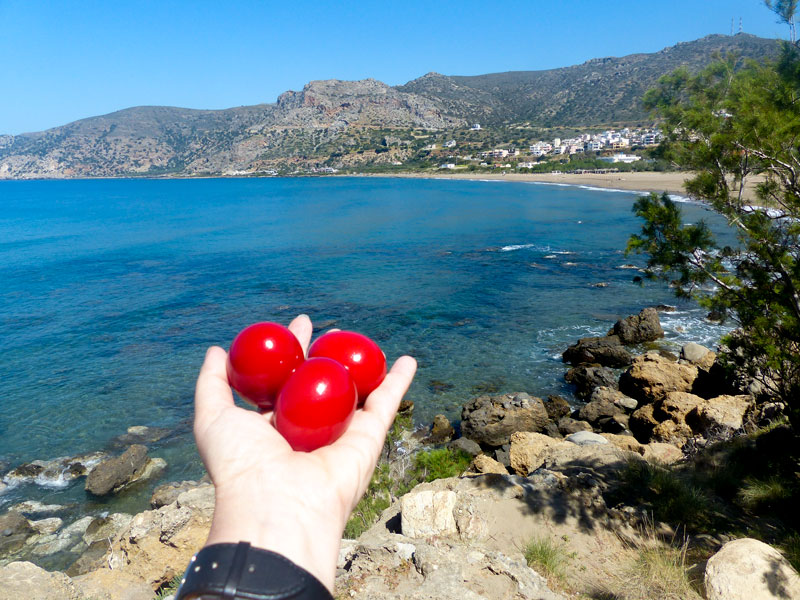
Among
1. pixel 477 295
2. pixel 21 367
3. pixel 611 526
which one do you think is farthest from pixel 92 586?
pixel 477 295

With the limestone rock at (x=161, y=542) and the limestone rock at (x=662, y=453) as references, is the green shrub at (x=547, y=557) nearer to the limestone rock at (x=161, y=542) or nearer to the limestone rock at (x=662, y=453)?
the limestone rock at (x=662, y=453)

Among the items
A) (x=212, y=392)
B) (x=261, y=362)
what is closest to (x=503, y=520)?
(x=261, y=362)

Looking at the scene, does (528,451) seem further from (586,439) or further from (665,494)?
(665,494)

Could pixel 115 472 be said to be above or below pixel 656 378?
below

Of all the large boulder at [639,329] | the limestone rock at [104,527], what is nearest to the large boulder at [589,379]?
the large boulder at [639,329]

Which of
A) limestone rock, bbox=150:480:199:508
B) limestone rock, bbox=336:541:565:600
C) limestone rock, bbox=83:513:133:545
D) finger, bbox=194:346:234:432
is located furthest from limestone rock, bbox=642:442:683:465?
limestone rock, bbox=83:513:133:545

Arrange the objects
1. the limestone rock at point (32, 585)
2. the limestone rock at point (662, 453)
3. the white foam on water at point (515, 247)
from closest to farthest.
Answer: the limestone rock at point (32, 585), the limestone rock at point (662, 453), the white foam on water at point (515, 247)
